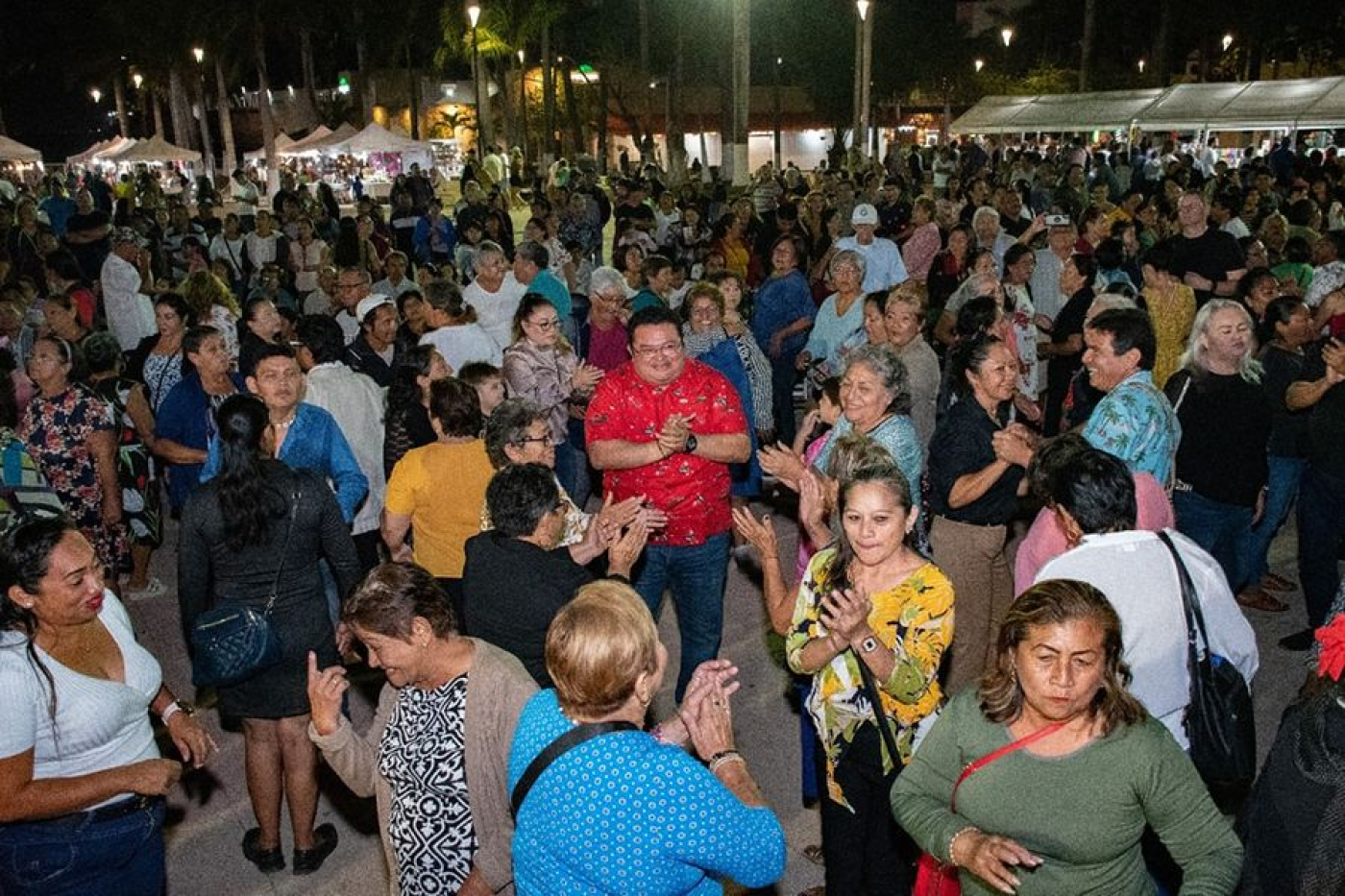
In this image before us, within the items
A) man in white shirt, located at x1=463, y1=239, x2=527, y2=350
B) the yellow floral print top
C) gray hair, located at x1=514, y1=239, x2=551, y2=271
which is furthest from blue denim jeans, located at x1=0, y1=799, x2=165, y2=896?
gray hair, located at x1=514, y1=239, x2=551, y2=271

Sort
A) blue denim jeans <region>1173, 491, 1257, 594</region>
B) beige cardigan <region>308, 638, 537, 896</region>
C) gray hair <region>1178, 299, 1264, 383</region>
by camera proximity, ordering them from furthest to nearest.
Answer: blue denim jeans <region>1173, 491, 1257, 594</region> → gray hair <region>1178, 299, 1264, 383</region> → beige cardigan <region>308, 638, 537, 896</region>

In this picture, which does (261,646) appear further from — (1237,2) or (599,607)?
(1237,2)

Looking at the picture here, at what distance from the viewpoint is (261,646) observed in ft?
13.0

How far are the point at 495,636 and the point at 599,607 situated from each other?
1183mm

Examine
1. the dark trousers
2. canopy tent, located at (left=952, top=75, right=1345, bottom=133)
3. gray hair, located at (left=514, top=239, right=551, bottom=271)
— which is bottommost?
the dark trousers

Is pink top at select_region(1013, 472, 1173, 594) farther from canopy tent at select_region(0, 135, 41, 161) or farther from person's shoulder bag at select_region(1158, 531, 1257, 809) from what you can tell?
canopy tent at select_region(0, 135, 41, 161)

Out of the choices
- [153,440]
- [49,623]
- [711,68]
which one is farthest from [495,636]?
[711,68]

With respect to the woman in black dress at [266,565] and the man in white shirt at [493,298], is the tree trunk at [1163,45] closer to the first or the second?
the man in white shirt at [493,298]

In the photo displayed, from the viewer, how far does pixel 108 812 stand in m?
3.20

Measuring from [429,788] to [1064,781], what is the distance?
1.61m

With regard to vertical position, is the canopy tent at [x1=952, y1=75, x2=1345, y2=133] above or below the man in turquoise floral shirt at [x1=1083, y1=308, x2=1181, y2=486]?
above

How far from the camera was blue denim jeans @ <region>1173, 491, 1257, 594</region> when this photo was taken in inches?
224

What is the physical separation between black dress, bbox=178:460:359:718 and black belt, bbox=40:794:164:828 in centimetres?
86

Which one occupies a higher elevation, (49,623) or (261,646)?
(49,623)
